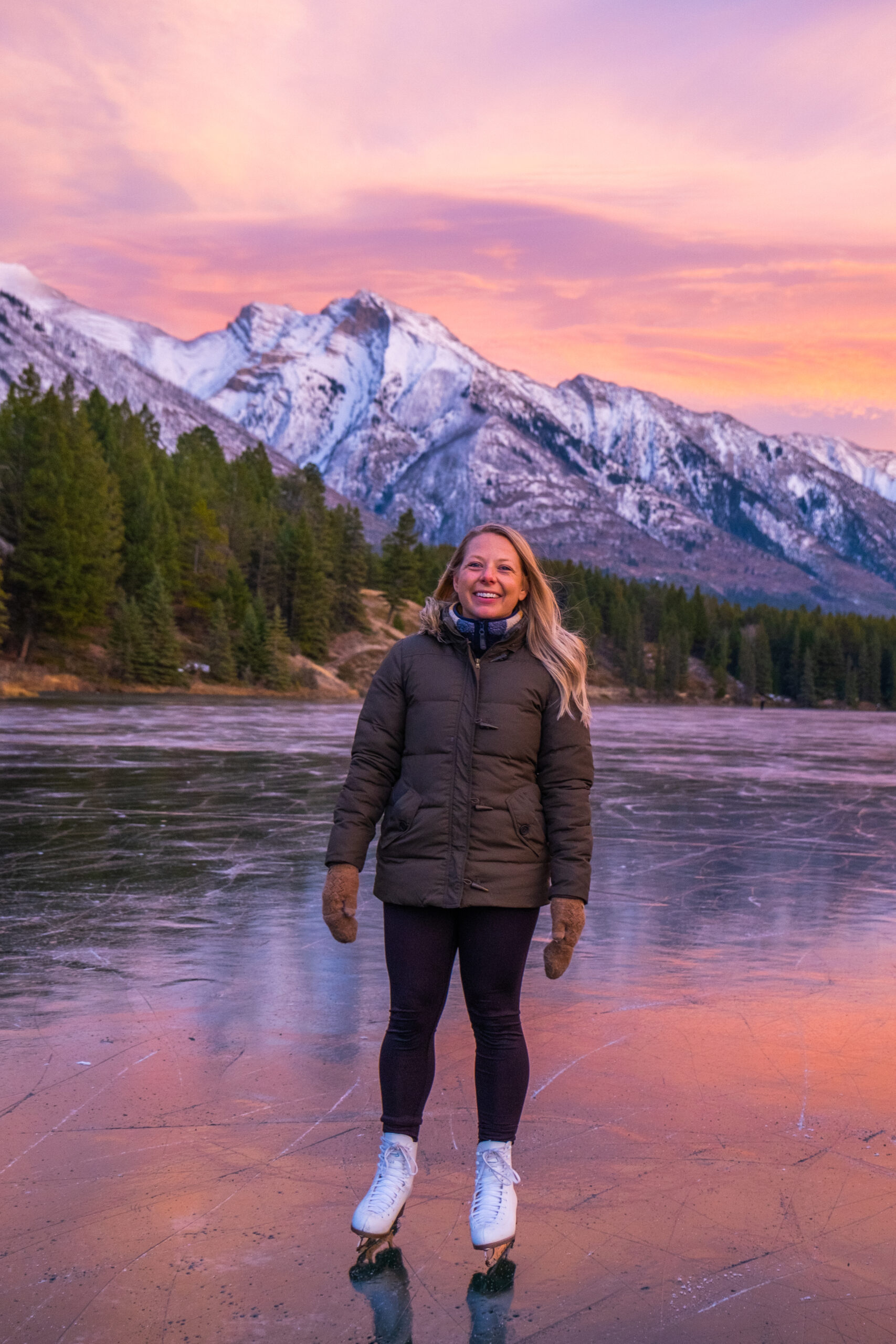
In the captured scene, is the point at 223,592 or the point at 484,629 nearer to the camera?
the point at 484,629

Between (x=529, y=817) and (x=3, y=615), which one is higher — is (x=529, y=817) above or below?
below

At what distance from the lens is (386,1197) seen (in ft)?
12.5

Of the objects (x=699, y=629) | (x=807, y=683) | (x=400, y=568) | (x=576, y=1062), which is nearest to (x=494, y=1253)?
(x=576, y=1062)

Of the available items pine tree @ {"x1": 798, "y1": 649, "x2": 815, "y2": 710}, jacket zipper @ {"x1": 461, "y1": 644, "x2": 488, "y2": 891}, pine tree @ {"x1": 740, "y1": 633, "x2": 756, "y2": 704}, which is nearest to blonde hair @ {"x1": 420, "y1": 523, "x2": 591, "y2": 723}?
jacket zipper @ {"x1": 461, "y1": 644, "x2": 488, "y2": 891}

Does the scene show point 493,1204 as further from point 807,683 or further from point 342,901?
point 807,683

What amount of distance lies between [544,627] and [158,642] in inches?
2644

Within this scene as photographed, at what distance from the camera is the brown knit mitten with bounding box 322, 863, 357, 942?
4.11 meters

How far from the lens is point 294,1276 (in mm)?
3512

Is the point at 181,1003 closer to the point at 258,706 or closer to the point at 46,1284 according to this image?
the point at 46,1284

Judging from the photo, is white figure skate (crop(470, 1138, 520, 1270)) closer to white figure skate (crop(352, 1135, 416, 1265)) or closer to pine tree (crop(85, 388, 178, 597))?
white figure skate (crop(352, 1135, 416, 1265))

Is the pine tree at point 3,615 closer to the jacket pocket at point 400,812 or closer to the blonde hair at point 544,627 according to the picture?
the blonde hair at point 544,627

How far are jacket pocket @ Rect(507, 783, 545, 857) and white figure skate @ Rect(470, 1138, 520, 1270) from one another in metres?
1.01

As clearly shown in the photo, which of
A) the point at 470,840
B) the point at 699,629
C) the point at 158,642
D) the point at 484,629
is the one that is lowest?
the point at 470,840

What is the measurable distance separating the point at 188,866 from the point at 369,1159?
269 inches
